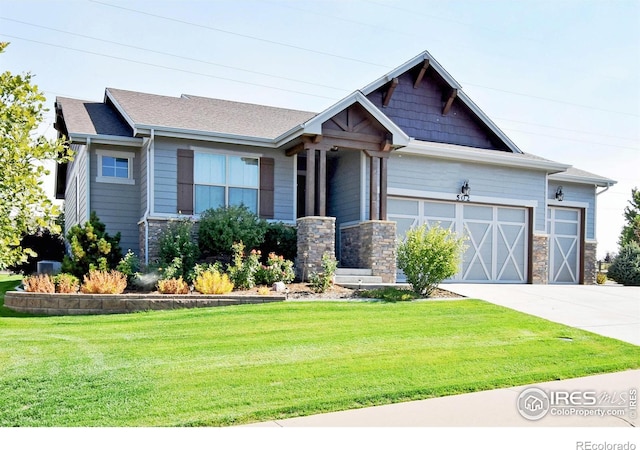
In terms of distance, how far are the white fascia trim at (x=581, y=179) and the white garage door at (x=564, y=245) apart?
105cm

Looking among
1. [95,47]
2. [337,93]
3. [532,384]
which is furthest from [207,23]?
[532,384]

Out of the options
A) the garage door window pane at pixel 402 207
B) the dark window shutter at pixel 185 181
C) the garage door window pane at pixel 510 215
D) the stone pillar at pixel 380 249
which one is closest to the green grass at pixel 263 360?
the stone pillar at pixel 380 249

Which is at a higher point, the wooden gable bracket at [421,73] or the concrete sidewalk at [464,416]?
the wooden gable bracket at [421,73]

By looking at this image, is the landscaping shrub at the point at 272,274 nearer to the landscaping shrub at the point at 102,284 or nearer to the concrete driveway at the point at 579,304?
the landscaping shrub at the point at 102,284

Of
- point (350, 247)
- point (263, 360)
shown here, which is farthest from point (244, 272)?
point (263, 360)

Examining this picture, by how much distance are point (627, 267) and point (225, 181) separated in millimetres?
14403

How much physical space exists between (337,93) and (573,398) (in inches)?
708

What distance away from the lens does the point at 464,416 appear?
5.27 metres

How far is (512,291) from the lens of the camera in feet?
45.9

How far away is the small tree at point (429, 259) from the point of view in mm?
12078

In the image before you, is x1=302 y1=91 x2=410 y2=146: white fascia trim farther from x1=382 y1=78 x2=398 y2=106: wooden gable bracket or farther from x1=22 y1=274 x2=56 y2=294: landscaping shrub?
x1=22 y1=274 x2=56 y2=294: landscaping shrub

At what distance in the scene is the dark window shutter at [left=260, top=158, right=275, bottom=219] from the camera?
14.8 meters

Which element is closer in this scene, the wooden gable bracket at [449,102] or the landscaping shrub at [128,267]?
the landscaping shrub at [128,267]

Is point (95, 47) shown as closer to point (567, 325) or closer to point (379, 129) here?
point (379, 129)
